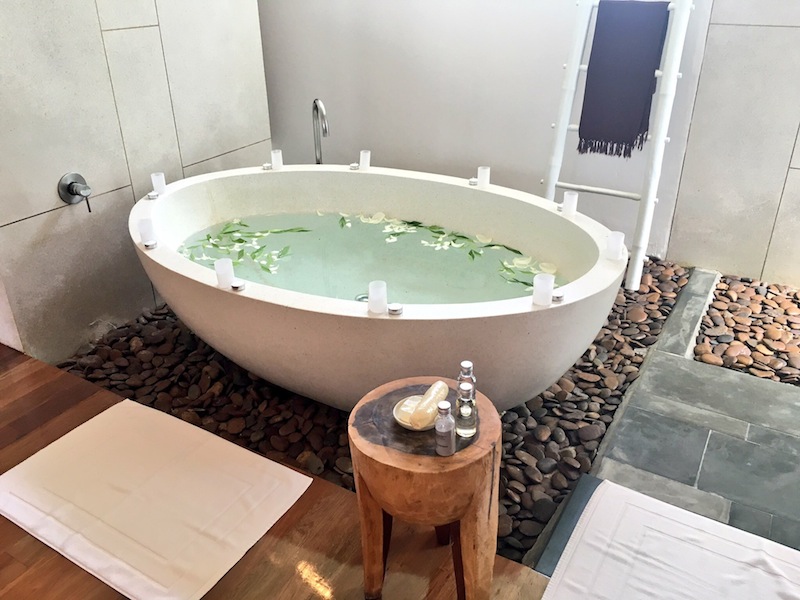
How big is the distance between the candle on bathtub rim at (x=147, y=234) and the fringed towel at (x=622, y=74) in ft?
6.07

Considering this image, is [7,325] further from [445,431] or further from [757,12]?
[757,12]

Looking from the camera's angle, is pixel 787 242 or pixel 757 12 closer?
pixel 757 12

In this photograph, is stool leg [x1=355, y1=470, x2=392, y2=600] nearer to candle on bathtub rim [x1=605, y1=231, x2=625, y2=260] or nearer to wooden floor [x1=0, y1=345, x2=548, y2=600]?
wooden floor [x1=0, y1=345, x2=548, y2=600]

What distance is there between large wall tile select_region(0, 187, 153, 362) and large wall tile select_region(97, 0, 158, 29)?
64cm

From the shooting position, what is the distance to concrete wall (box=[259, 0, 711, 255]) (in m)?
3.01

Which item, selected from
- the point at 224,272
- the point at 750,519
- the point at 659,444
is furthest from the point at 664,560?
the point at 224,272

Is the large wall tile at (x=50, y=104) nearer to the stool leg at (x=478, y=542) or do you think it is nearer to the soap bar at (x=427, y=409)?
the soap bar at (x=427, y=409)

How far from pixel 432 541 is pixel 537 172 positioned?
6.95 feet

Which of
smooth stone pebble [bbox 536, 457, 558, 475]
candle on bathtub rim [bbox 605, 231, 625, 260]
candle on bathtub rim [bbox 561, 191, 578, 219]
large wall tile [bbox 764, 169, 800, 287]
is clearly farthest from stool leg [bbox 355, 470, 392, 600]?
large wall tile [bbox 764, 169, 800, 287]

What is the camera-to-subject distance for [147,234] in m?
2.22

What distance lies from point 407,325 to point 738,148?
1.96 m

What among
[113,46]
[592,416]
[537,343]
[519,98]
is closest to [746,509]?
[592,416]

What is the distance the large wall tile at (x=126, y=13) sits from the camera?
2475 mm

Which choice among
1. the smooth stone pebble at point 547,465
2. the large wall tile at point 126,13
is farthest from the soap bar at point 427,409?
the large wall tile at point 126,13
